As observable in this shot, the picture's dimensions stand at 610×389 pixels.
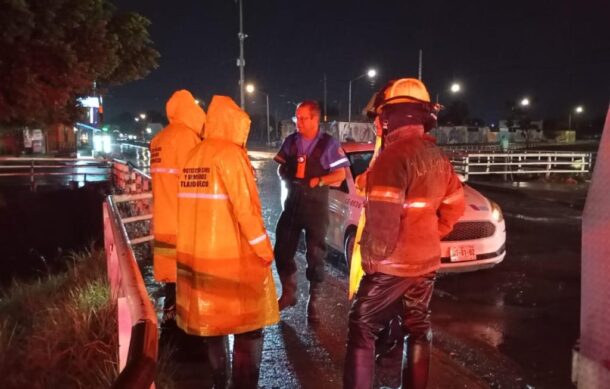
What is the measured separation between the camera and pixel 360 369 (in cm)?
332

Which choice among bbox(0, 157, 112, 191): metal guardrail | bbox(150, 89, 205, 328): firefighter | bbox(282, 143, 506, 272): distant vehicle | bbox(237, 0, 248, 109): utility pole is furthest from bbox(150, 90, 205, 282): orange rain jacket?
bbox(237, 0, 248, 109): utility pole

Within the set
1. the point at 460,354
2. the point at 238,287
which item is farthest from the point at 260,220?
the point at 460,354

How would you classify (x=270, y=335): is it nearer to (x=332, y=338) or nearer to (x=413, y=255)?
(x=332, y=338)

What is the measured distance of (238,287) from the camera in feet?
10.6

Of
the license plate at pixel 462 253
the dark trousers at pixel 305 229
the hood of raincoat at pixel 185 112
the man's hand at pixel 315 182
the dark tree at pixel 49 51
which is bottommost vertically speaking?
the license plate at pixel 462 253

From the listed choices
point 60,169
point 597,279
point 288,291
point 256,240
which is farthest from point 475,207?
point 60,169

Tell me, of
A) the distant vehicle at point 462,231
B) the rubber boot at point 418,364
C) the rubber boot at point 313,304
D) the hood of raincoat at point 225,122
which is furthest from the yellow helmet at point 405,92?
the distant vehicle at point 462,231

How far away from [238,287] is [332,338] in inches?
77.1

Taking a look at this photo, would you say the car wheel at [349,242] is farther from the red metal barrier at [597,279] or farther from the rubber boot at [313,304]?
the red metal barrier at [597,279]

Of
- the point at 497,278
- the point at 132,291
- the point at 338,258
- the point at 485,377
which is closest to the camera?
the point at 132,291

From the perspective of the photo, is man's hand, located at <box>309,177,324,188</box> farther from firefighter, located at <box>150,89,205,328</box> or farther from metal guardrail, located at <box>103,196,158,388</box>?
metal guardrail, located at <box>103,196,158,388</box>

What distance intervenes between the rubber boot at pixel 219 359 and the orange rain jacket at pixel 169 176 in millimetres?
1105

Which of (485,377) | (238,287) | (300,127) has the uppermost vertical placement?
(300,127)

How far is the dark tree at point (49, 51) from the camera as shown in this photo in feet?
34.4
